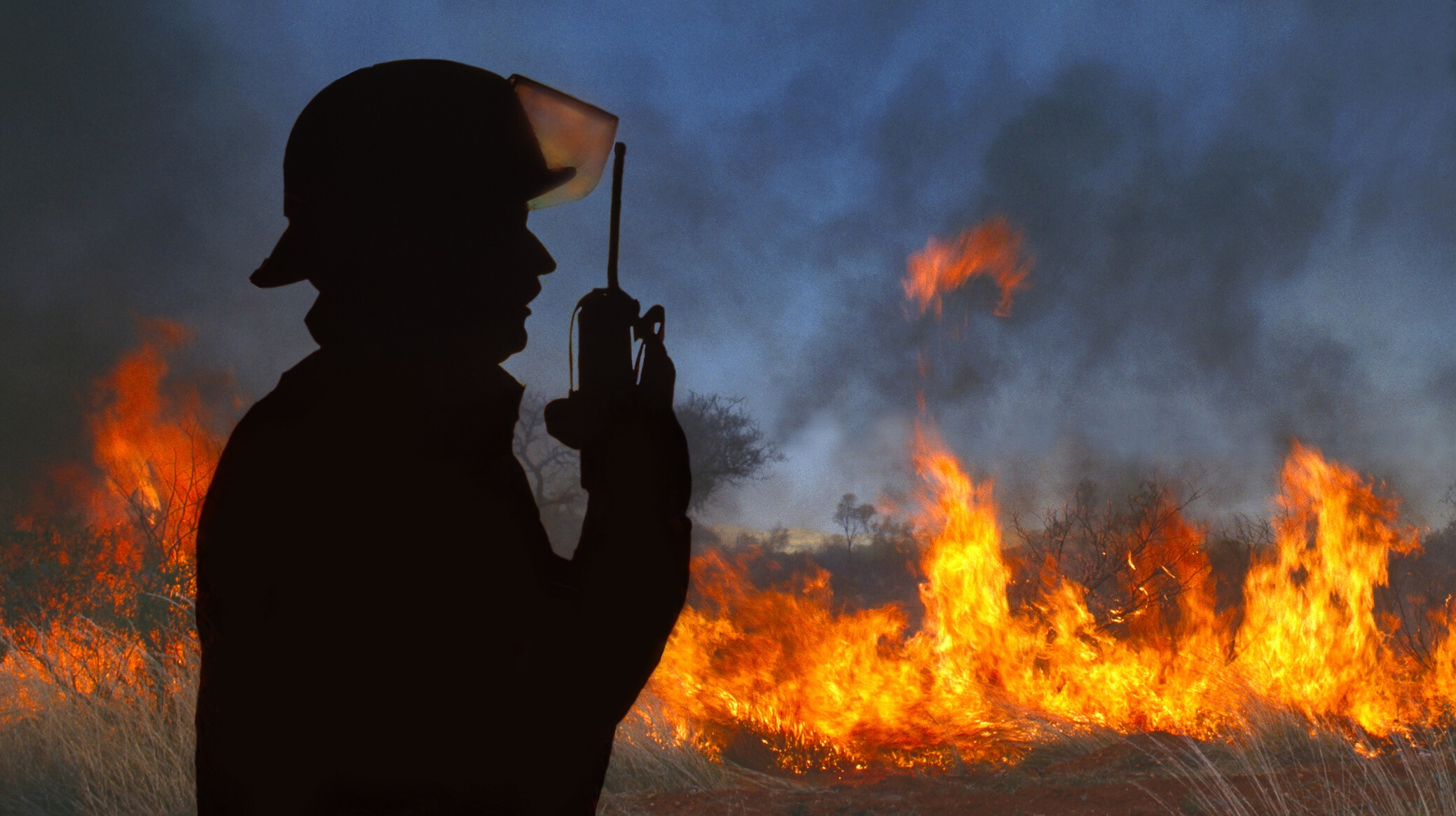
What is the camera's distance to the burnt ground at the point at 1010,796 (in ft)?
17.8

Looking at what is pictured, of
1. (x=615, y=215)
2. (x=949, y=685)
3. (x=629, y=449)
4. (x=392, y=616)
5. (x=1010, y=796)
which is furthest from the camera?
(x=949, y=685)

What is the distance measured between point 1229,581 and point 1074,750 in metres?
12.2

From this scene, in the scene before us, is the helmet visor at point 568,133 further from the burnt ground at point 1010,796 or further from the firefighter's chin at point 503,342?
the burnt ground at point 1010,796

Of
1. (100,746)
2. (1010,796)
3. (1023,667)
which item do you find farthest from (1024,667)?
(100,746)

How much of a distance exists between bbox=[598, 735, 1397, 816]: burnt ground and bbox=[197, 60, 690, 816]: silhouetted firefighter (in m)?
5.12

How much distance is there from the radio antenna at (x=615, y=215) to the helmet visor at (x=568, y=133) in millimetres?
44

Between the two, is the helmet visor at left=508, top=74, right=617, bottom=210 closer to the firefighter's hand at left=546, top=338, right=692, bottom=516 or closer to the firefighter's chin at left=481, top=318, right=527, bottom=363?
the firefighter's chin at left=481, top=318, right=527, bottom=363

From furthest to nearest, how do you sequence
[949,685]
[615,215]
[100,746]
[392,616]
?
[949,685] < [100,746] < [615,215] < [392,616]

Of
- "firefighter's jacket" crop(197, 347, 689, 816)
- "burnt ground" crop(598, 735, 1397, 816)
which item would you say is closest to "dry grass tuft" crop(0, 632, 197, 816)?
"burnt ground" crop(598, 735, 1397, 816)

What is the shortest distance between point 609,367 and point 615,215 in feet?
1.04

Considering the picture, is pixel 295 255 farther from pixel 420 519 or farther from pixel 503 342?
pixel 420 519

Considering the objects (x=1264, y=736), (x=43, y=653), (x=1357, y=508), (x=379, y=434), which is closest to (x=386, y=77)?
(x=379, y=434)

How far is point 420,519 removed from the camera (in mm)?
1068

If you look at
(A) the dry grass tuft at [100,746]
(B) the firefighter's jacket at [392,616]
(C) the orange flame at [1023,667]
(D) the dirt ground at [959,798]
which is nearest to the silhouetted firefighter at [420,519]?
(B) the firefighter's jacket at [392,616]
